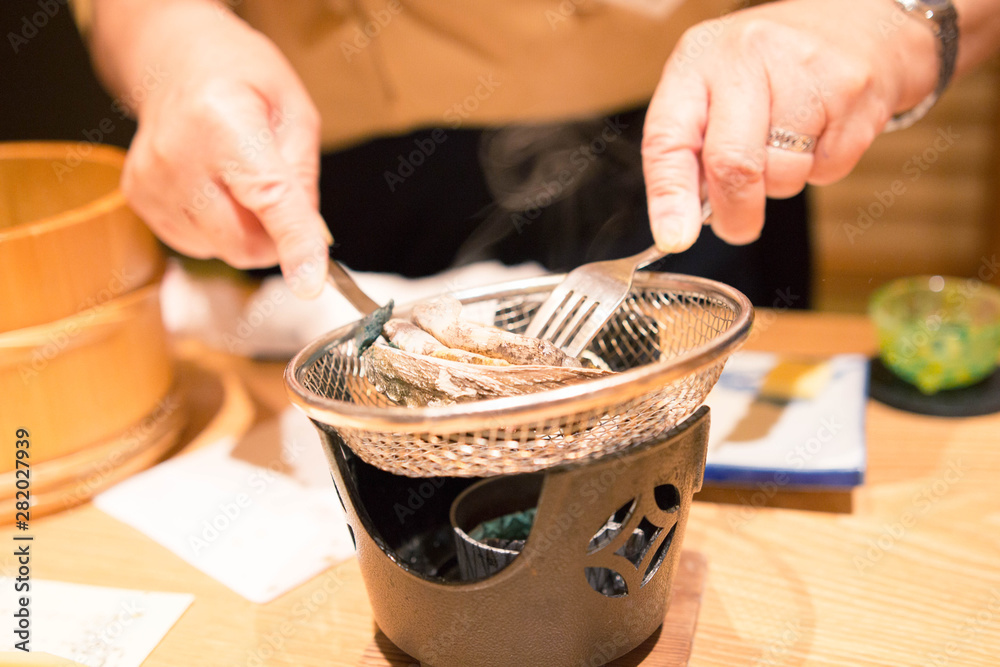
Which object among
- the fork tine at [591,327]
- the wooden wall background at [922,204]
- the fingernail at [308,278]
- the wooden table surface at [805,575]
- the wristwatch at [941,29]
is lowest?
the wooden wall background at [922,204]

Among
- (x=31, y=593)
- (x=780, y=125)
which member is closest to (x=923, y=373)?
(x=780, y=125)

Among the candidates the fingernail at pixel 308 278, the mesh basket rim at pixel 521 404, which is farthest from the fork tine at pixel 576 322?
the fingernail at pixel 308 278

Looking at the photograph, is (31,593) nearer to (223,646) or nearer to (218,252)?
(223,646)

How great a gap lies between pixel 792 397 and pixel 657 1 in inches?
28.4

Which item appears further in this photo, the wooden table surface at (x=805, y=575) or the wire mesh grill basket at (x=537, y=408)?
the wooden table surface at (x=805, y=575)

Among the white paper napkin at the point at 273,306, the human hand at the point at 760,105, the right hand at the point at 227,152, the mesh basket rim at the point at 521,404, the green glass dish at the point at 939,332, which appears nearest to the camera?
the mesh basket rim at the point at 521,404

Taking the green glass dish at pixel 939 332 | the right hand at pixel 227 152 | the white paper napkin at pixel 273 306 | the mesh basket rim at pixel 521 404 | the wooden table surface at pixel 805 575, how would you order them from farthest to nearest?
the white paper napkin at pixel 273 306 → the green glass dish at pixel 939 332 → the right hand at pixel 227 152 → the wooden table surface at pixel 805 575 → the mesh basket rim at pixel 521 404

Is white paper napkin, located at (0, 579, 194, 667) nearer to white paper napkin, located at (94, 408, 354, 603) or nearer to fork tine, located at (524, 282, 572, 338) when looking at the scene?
white paper napkin, located at (94, 408, 354, 603)

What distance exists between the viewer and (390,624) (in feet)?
2.06

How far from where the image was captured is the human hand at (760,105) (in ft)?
2.58

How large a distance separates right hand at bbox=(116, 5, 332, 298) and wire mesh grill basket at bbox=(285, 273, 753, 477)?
25 centimetres

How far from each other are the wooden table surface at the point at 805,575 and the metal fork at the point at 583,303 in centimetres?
29

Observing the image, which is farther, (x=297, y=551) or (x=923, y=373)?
(x=923, y=373)

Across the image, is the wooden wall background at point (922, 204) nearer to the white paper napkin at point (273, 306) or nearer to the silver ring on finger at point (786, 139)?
the white paper napkin at point (273, 306)
